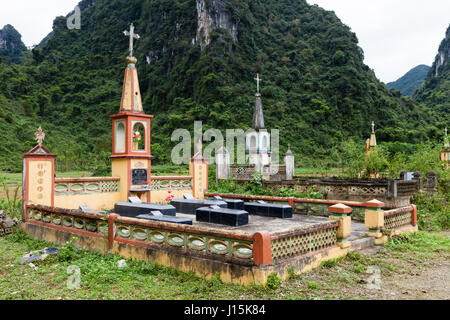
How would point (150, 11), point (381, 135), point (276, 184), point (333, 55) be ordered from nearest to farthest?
point (276, 184), point (381, 135), point (333, 55), point (150, 11)

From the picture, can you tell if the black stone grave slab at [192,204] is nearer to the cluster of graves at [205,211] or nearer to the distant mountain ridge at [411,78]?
the cluster of graves at [205,211]

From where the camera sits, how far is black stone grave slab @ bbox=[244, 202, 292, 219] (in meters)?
10.9

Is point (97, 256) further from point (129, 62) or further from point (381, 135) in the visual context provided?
point (381, 135)

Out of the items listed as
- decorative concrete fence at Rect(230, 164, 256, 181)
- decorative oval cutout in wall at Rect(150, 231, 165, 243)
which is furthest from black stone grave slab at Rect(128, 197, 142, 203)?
decorative concrete fence at Rect(230, 164, 256, 181)

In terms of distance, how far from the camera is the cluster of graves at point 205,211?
911 cm

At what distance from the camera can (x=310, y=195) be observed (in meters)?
15.3

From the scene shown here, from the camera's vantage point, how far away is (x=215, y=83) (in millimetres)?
62062

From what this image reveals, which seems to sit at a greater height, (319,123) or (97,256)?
(319,123)

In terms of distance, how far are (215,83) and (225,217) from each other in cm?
5489

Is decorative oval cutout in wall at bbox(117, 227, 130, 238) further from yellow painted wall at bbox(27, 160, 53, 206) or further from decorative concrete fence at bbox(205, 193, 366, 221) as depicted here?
decorative concrete fence at bbox(205, 193, 366, 221)

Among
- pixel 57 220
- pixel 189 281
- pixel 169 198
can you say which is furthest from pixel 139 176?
pixel 189 281

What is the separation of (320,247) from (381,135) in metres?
54.2

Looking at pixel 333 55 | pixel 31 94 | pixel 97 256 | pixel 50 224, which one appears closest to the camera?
pixel 97 256

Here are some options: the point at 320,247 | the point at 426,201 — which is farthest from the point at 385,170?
the point at 320,247
